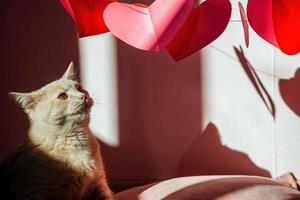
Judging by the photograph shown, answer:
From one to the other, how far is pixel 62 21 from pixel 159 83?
0.39m

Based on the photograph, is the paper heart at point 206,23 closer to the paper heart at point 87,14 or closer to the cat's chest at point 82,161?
the paper heart at point 87,14

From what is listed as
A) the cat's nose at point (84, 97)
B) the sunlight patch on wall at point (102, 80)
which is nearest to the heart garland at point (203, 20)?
the cat's nose at point (84, 97)

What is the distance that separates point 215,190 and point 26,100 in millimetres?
537

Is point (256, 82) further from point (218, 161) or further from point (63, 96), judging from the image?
point (63, 96)

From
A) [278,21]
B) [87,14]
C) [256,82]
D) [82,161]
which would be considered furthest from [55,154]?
[256,82]

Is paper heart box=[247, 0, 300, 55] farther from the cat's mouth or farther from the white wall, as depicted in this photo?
the white wall

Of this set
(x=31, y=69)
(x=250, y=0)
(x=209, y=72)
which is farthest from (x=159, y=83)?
(x=250, y=0)

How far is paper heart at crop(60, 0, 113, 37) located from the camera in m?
0.73

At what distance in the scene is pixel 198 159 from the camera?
1.38 meters

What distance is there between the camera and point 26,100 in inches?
38.5

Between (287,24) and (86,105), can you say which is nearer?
(287,24)

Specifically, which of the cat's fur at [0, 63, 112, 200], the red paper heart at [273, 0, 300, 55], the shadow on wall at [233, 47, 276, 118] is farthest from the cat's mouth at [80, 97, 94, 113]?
the shadow on wall at [233, 47, 276, 118]

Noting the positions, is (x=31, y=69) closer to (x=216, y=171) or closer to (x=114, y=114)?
(x=114, y=114)

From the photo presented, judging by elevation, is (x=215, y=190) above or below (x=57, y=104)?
below
